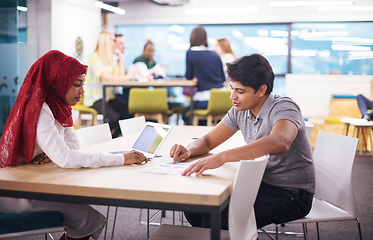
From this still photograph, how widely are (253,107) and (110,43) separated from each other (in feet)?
12.6

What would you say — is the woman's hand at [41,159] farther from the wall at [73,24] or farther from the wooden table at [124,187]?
the wall at [73,24]

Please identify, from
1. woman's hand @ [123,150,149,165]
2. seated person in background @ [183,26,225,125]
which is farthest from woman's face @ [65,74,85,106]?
seated person in background @ [183,26,225,125]

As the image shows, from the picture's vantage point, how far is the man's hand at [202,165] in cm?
135

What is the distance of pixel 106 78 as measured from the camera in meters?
5.07

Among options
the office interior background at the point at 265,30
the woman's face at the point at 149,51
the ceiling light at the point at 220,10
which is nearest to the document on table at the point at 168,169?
the woman's face at the point at 149,51

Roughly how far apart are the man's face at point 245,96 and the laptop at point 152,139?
37 cm

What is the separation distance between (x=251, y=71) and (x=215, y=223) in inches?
31.3

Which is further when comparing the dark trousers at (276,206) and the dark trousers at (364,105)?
the dark trousers at (364,105)

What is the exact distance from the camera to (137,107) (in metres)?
5.02

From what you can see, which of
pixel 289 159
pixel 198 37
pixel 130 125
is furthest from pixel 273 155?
Answer: pixel 198 37

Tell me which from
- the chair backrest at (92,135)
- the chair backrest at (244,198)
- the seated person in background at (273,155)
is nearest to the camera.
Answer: the chair backrest at (244,198)

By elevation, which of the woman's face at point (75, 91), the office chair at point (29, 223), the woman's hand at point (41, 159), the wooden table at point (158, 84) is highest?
the wooden table at point (158, 84)

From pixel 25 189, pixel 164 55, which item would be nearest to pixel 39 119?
pixel 25 189

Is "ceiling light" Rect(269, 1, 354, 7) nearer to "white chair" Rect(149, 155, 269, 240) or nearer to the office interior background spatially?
the office interior background
